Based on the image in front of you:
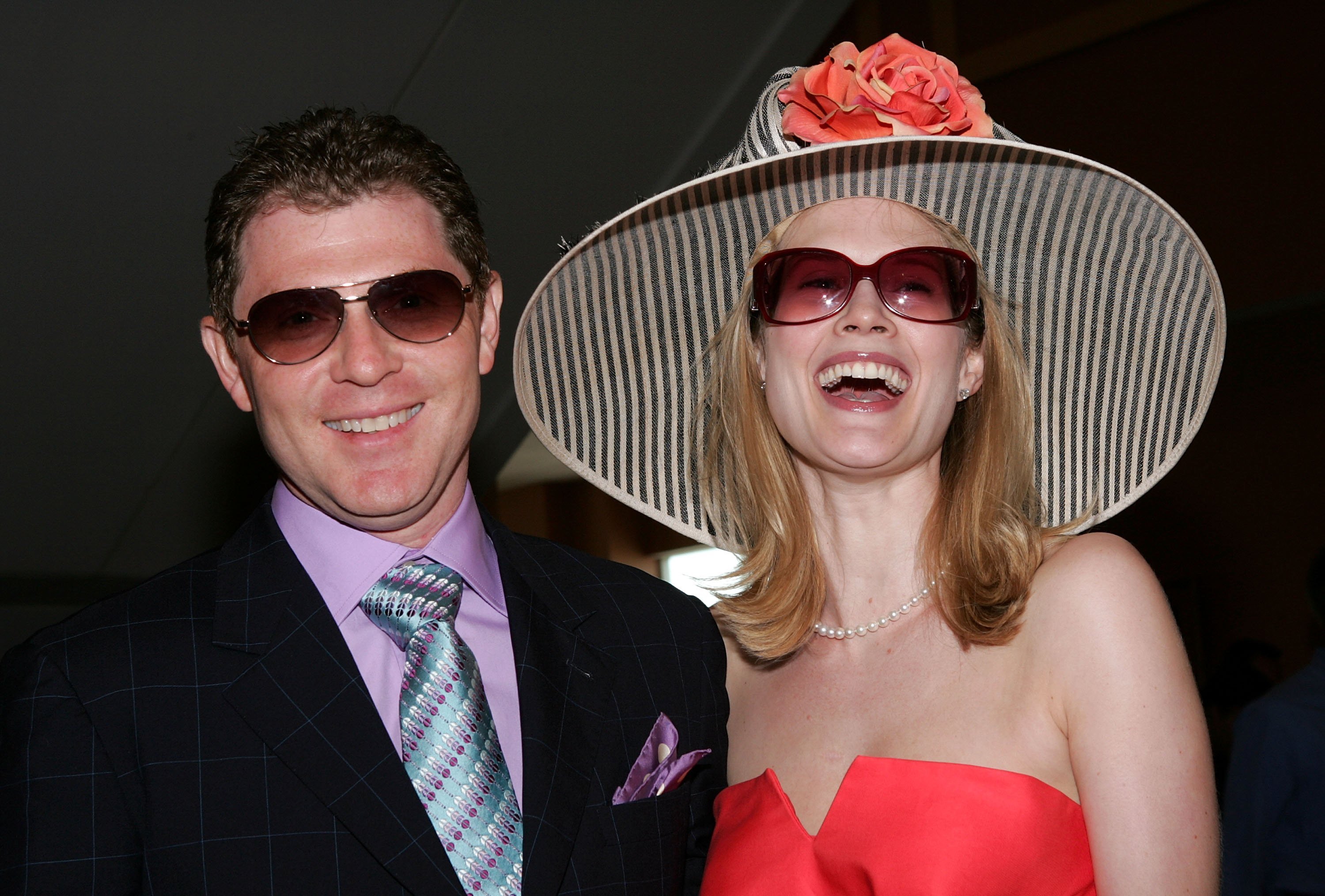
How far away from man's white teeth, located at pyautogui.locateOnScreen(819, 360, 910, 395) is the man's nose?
709 mm

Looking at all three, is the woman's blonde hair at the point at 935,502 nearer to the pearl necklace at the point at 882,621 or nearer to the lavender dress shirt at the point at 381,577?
the pearl necklace at the point at 882,621

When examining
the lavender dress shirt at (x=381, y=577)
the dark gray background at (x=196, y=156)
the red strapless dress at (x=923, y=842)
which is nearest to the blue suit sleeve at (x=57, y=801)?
the lavender dress shirt at (x=381, y=577)

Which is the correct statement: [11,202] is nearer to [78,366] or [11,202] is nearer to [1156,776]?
[78,366]

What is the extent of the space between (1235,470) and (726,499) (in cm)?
229

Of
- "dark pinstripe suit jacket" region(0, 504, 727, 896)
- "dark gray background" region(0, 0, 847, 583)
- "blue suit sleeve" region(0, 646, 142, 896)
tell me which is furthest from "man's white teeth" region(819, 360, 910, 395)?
"dark gray background" region(0, 0, 847, 583)

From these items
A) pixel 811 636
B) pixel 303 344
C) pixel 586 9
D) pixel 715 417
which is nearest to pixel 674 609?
pixel 811 636

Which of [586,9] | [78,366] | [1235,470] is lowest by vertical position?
[78,366]

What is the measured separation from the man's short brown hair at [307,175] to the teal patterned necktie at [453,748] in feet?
1.63

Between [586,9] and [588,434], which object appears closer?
[588,434]

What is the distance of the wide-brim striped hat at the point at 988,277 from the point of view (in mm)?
2041

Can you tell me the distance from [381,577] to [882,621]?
89 cm

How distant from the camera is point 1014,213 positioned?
6.96 ft

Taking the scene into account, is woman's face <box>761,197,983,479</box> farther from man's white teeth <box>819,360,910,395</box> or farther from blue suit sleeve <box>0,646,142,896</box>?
blue suit sleeve <box>0,646,142,896</box>

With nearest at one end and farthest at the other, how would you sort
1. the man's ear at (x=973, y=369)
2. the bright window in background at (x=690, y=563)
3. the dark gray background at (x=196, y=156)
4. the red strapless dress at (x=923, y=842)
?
1. the red strapless dress at (x=923, y=842)
2. the man's ear at (x=973, y=369)
3. the dark gray background at (x=196, y=156)
4. the bright window in background at (x=690, y=563)
